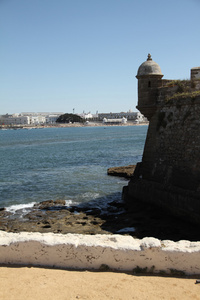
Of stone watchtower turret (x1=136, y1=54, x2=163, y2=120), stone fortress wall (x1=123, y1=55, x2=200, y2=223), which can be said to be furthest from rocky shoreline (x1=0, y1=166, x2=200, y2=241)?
stone watchtower turret (x1=136, y1=54, x2=163, y2=120)

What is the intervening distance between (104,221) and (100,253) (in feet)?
25.3

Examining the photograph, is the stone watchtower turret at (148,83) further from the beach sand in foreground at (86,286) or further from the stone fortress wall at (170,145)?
the beach sand in foreground at (86,286)

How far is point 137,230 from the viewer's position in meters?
11.3

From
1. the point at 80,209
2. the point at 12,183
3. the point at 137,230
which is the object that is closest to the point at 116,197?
the point at 80,209

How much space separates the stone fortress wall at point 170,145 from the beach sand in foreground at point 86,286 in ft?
21.8

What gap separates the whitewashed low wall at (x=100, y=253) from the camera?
4.84 m

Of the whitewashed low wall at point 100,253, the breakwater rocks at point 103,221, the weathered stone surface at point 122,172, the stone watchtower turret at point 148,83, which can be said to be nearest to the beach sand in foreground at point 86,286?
the whitewashed low wall at point 100,253

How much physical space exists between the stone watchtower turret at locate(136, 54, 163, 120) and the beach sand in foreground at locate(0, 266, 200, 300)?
10765mm

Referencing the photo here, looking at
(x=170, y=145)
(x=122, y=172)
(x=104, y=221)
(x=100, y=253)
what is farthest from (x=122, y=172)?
(x=100, y=253)

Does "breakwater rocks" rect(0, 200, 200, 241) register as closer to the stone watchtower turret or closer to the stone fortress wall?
the stone fortress wall

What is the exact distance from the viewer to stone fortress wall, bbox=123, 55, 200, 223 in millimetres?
11672

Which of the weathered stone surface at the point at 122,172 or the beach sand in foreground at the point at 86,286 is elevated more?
the beach sand in foreground at the point at 86,286

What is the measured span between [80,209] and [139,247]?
981 cm

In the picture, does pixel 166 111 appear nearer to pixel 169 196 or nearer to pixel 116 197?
pixel 169 196
